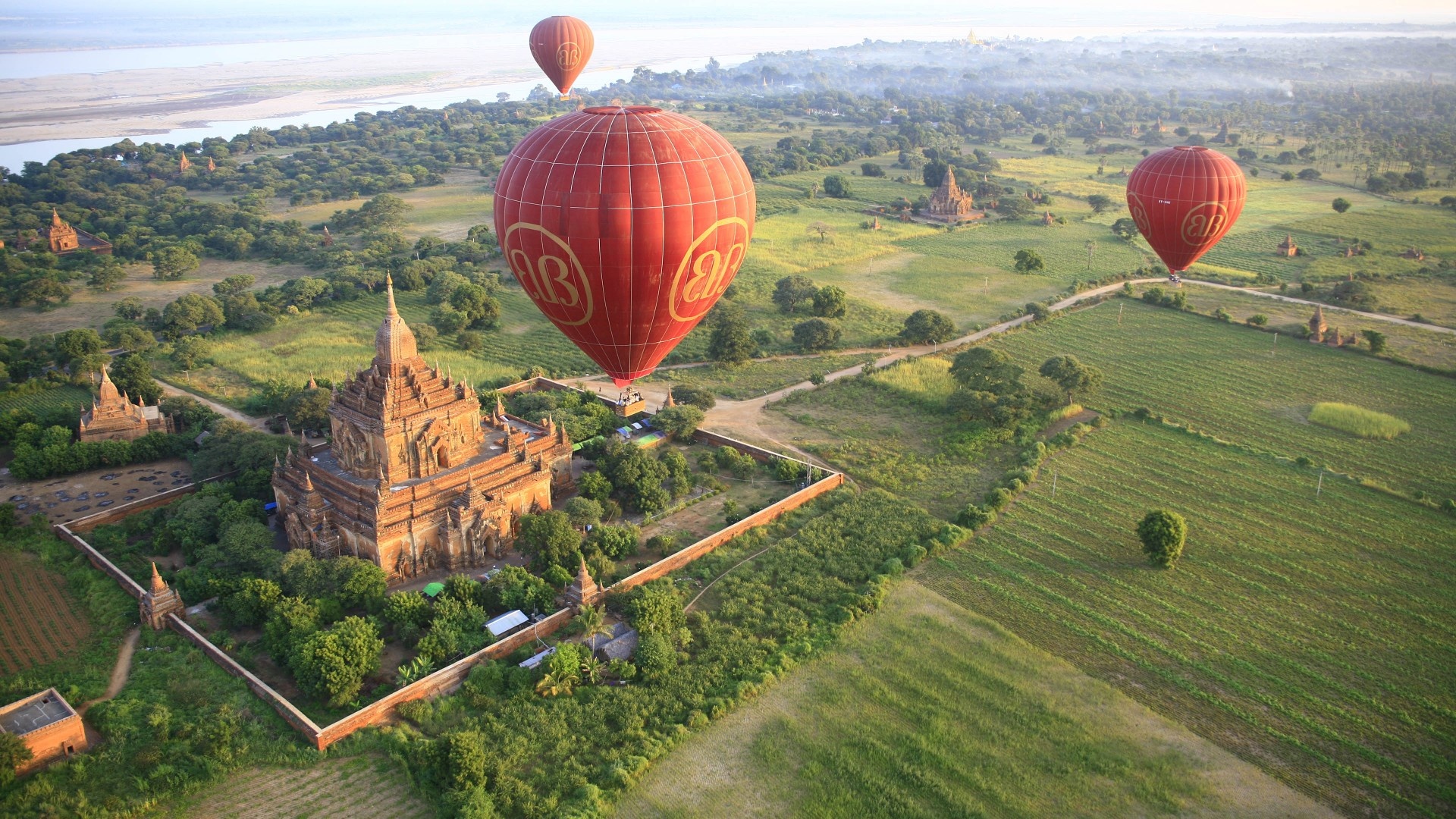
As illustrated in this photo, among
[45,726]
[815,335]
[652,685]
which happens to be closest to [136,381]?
[45,726]

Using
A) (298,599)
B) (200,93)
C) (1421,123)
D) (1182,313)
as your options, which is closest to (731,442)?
(298,599)

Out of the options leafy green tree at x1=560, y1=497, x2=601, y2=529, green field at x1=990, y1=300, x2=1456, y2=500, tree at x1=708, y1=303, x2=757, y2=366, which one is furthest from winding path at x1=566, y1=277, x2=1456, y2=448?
leafy green tree at x1=560, y1=497, x2=601, y2=529

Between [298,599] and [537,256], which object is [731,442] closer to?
[537,256]

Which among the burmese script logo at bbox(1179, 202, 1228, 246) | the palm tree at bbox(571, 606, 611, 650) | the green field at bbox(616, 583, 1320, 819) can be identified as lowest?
the green field at bbox(616, 583, 1320, 819)

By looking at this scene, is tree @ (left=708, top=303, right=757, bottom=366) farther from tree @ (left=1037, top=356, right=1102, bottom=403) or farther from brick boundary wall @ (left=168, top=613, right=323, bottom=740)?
brick boundary wall @ (left=168, top=613, right=323, bottom=740)

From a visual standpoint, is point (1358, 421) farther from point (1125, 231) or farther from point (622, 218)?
point (1125, 231)

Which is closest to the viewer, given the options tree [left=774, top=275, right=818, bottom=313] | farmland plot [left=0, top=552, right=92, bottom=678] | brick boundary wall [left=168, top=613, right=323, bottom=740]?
brick boundary wall [left=168, top=613, right=323, bottom=740]
